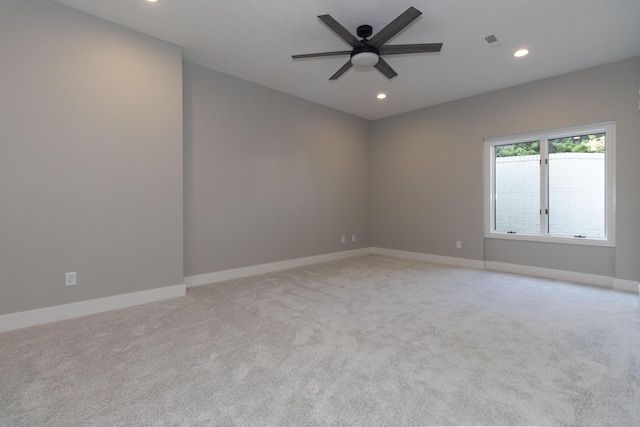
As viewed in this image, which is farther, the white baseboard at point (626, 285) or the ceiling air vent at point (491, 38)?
the white baseboard at point (626, 285)

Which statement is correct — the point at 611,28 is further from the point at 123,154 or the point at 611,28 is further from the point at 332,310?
the point at 123,154

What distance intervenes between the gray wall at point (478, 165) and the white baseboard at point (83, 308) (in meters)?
4.32

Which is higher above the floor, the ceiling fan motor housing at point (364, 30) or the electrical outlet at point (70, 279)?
the ceiling fan motor housing at point (364, 30)

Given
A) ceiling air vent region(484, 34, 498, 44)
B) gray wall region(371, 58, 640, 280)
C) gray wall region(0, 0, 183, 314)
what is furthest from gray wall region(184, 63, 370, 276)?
ceiling air vent region(484, 34, 498, 44)

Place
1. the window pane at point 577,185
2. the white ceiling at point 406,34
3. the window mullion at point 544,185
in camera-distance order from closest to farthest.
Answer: the white ceiling at point 406,34 → the window pane at point 577,185 → the window mullion at point 544,185

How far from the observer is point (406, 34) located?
10.4 ft

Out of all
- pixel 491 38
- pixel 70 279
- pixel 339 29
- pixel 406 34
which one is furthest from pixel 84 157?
pixel 491 38

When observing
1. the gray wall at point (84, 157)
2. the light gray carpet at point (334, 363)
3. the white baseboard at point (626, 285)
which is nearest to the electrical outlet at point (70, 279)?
the gray wall at point (84, 157)

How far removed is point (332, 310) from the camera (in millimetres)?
3002

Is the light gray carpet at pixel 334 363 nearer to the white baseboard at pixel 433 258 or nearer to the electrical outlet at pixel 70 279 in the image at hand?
the electrical outlet at pixel 70 279

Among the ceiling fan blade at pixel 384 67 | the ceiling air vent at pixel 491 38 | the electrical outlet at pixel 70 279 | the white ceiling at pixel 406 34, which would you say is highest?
the white ceiling at pixel 406 34

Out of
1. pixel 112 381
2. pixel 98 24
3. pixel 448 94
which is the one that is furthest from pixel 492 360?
pixel 98 24

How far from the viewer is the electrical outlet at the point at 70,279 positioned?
279 cm

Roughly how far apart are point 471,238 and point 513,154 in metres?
1.53
